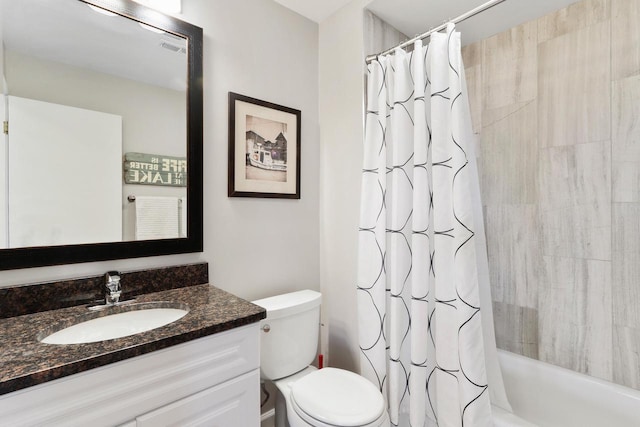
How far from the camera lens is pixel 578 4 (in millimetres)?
1623

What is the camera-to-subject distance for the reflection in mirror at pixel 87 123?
1.07m

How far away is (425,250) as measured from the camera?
1.42 m

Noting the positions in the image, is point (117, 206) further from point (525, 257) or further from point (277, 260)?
point (525, 257)

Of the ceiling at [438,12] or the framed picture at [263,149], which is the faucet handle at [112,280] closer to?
the framed picture at [263,149]

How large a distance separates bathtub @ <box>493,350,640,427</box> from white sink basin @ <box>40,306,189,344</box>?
148 cm

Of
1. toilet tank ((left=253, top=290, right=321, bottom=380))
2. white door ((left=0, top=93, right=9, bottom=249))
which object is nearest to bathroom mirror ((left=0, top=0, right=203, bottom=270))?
white door ((left=0, top=93, right=9, bottom=249))

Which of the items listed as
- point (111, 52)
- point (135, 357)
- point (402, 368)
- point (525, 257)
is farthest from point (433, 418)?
point (111, 52)

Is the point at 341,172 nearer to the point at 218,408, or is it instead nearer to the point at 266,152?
the point at 266,152

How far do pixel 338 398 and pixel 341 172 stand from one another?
1.21 meters

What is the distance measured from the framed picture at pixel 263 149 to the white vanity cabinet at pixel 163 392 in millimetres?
836

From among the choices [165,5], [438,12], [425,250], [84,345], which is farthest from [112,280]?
[438,12]

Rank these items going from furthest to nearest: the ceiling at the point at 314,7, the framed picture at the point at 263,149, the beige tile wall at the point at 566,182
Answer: the ceiling at the point at 314,7 < the framed picture at the point at 263,149 < the beige tile wall at the point at 566,182

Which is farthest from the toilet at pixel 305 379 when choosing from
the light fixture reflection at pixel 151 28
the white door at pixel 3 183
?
the light fixture reflection at pixel 151 28

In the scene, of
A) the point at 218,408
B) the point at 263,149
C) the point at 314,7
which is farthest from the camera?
the point at 314,7
